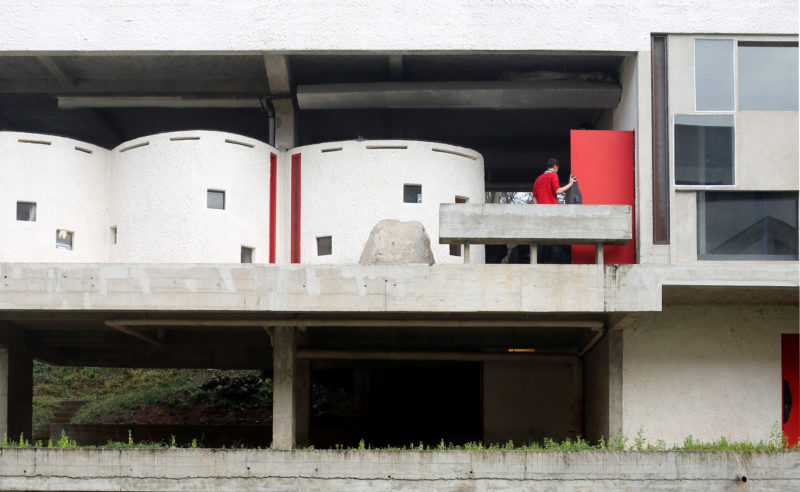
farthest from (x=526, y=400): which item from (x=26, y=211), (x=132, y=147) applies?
→ (x=26, y=211)

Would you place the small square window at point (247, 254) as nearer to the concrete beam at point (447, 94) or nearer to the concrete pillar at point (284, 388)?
the concrete pillar at point (284, 388)

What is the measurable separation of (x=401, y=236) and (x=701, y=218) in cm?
457

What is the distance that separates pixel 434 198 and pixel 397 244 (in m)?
1.83

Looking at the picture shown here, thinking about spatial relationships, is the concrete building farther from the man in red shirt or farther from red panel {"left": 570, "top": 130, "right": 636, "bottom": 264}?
the man in red shirt

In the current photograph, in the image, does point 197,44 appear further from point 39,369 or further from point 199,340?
point 39,369

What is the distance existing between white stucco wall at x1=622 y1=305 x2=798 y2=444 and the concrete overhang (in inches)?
54.6

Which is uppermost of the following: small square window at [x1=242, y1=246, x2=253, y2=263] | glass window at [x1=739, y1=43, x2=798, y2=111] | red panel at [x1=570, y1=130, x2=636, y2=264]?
glass window at [x1=739, y1=43, x2=798, y2=111]

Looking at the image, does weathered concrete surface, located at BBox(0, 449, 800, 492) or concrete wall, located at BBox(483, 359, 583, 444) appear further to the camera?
concrete wall, located at BBox(483, 359, 583, 444)

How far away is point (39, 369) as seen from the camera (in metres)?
32.1

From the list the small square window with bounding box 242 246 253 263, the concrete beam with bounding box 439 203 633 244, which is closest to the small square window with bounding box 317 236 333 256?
the small square window with bounding box 242 246 253 263

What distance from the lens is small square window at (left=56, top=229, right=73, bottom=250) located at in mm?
16812

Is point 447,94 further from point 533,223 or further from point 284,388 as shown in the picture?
point 284,388

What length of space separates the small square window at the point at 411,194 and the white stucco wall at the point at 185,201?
8.09 ft

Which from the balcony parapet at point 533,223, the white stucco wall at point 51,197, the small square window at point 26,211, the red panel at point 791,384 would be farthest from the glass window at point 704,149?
the small square window at point 26,211
